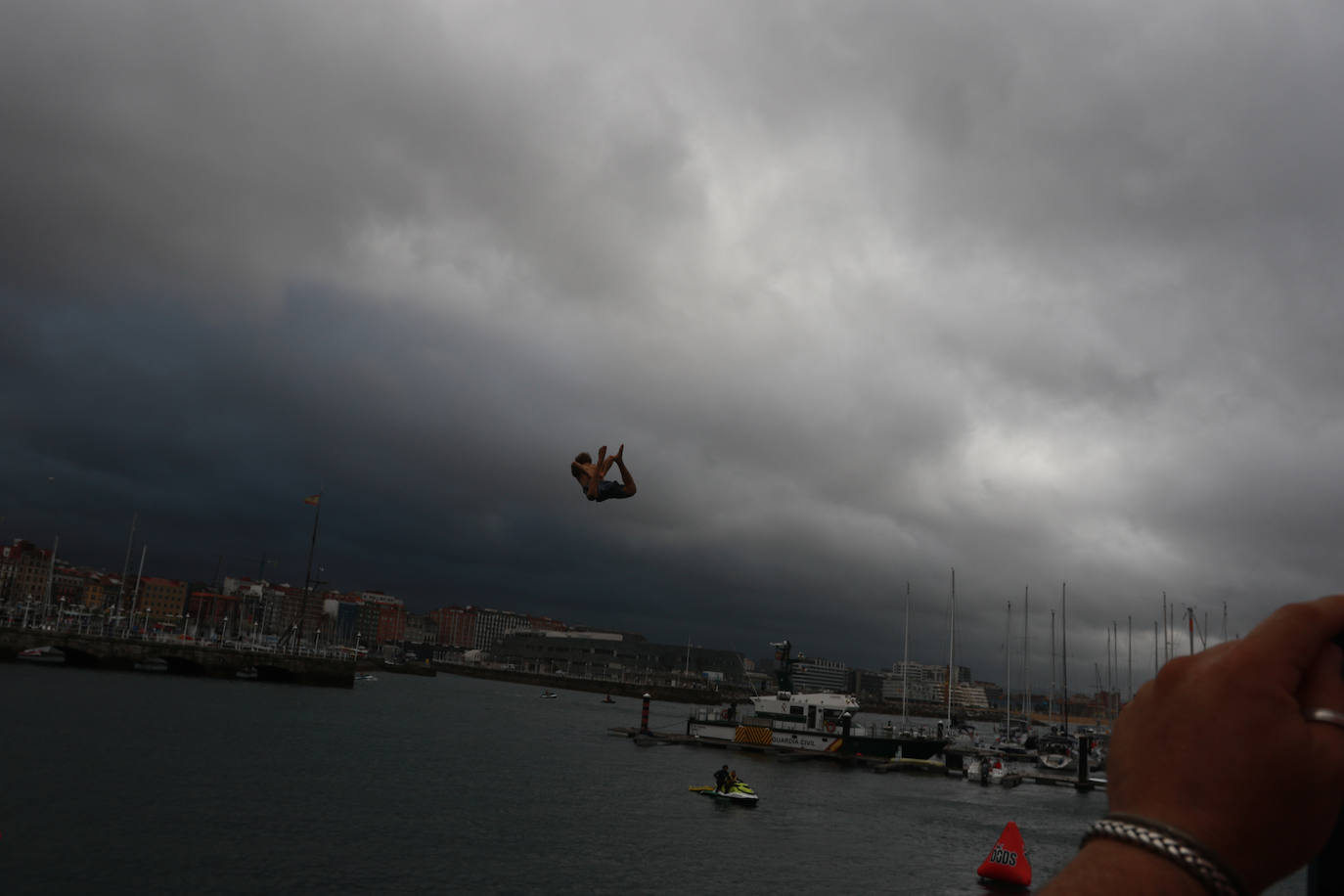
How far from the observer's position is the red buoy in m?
32.7

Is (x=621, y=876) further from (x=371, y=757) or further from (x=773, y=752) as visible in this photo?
(x=773, y=752)

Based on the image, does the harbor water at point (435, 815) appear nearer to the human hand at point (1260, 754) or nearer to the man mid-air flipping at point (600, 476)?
the man mid-air flipping at point (600, 476)

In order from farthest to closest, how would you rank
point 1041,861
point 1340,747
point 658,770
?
point 658,770 → point 1041,861 → point 1340,747

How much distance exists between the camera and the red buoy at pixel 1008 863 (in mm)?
32688

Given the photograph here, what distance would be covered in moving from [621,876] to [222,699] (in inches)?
2670

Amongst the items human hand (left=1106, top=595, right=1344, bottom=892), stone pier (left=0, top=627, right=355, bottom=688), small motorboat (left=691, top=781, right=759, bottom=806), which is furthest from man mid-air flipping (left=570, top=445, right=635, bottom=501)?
stone pier (left=0, top=627, right=355, bottom=688)

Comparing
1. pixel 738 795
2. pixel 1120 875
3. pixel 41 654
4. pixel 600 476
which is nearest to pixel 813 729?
pixel 738 795

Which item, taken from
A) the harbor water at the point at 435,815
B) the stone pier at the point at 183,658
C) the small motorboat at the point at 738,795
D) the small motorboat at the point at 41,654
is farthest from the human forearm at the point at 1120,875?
the small motorboat at the point at 41,654

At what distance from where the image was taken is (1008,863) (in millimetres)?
32781

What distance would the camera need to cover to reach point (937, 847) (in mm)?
39594

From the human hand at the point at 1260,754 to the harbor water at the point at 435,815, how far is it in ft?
98.2

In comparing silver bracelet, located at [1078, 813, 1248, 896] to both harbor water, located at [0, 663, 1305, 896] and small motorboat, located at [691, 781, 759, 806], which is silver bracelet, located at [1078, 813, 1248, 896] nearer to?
harbor water, located at [0, 663, 1305, 896]

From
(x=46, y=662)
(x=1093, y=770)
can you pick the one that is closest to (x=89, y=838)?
(x=1093, y=770)

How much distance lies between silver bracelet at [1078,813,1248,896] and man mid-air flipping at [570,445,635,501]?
1221cm
